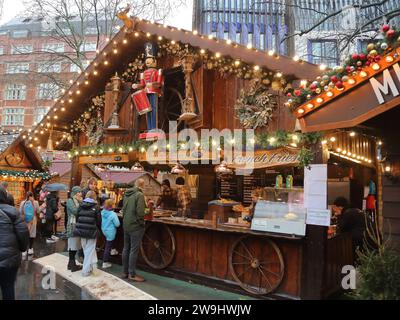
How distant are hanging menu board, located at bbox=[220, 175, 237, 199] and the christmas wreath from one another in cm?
623

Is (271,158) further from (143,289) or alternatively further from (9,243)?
(9,243)

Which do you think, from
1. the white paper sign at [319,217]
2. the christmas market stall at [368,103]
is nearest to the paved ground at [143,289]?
the white paper sign at [319,217]

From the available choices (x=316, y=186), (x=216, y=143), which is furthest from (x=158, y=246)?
(x=316, y=186)

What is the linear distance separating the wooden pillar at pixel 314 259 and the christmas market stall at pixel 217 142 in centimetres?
2

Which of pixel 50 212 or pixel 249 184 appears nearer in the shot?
pixel 50 212

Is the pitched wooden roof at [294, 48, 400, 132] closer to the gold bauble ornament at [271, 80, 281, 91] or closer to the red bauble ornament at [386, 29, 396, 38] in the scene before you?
the red bauble ornament at [386, 29, 396, 38]

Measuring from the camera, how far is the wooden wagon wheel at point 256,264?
22.0ft

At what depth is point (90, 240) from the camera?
7633mm

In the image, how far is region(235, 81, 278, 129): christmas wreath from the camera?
737cm

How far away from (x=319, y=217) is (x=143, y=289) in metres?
3.75

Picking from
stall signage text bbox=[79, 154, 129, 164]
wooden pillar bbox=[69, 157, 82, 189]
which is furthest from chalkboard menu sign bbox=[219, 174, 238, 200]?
wooden pillar bbox=[69, 157, 82, 189]

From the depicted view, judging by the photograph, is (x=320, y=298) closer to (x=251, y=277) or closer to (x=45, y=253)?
(x=251, y=277)

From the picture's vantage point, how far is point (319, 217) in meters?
6.17
